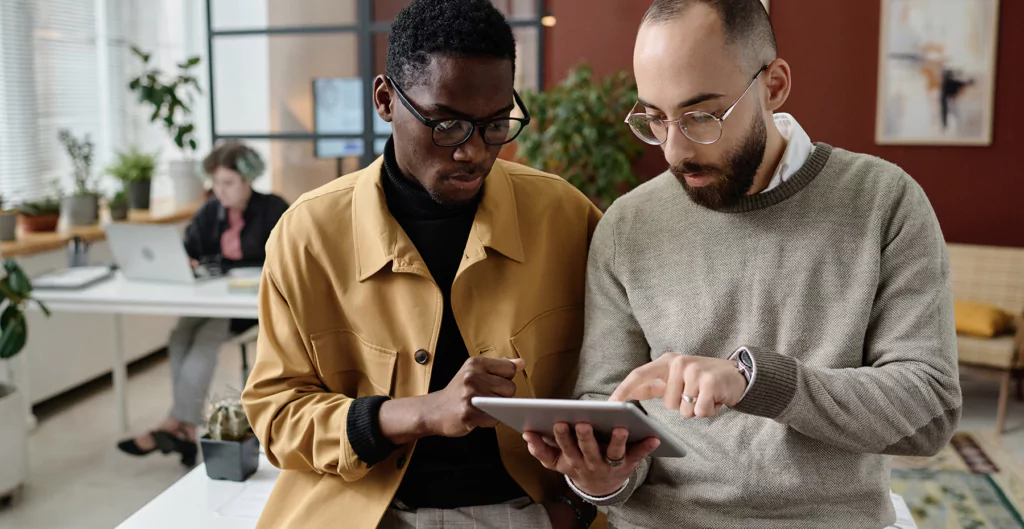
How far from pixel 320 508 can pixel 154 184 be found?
561cm

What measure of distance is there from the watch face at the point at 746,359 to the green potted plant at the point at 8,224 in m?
4.31

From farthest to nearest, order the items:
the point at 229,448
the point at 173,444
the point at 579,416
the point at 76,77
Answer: the point at 76,77, the point at 173,444, the point at 229,448, the point at 579,416

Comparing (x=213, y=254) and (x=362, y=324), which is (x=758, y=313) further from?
(x=213, y=254)

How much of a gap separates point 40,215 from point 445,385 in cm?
398

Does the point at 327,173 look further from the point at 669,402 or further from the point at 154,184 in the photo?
the point at 669,402

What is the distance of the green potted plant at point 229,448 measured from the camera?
6.93 feet

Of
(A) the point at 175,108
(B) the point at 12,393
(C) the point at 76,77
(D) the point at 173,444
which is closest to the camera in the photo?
(B) the point at 12,393

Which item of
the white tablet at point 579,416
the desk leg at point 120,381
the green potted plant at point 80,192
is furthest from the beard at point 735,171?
the green potted plant at point 80,192

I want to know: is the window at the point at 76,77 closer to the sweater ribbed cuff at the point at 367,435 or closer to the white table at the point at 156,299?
the white table at the point at 156,299

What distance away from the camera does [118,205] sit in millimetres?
5410

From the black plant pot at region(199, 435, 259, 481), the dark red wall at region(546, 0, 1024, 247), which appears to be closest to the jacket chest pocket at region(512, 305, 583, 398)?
the black plant pot at region(199, 435, 259, 481)

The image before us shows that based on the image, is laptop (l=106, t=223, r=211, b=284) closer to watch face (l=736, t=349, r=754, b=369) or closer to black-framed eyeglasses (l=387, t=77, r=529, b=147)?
black-framed eyeglasses (l=387, t=77, r=529, b=147)

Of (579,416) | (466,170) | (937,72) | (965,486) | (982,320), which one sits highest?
(937,72)

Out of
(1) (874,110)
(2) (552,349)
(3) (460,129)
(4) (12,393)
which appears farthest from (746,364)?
(1) (874,110)
